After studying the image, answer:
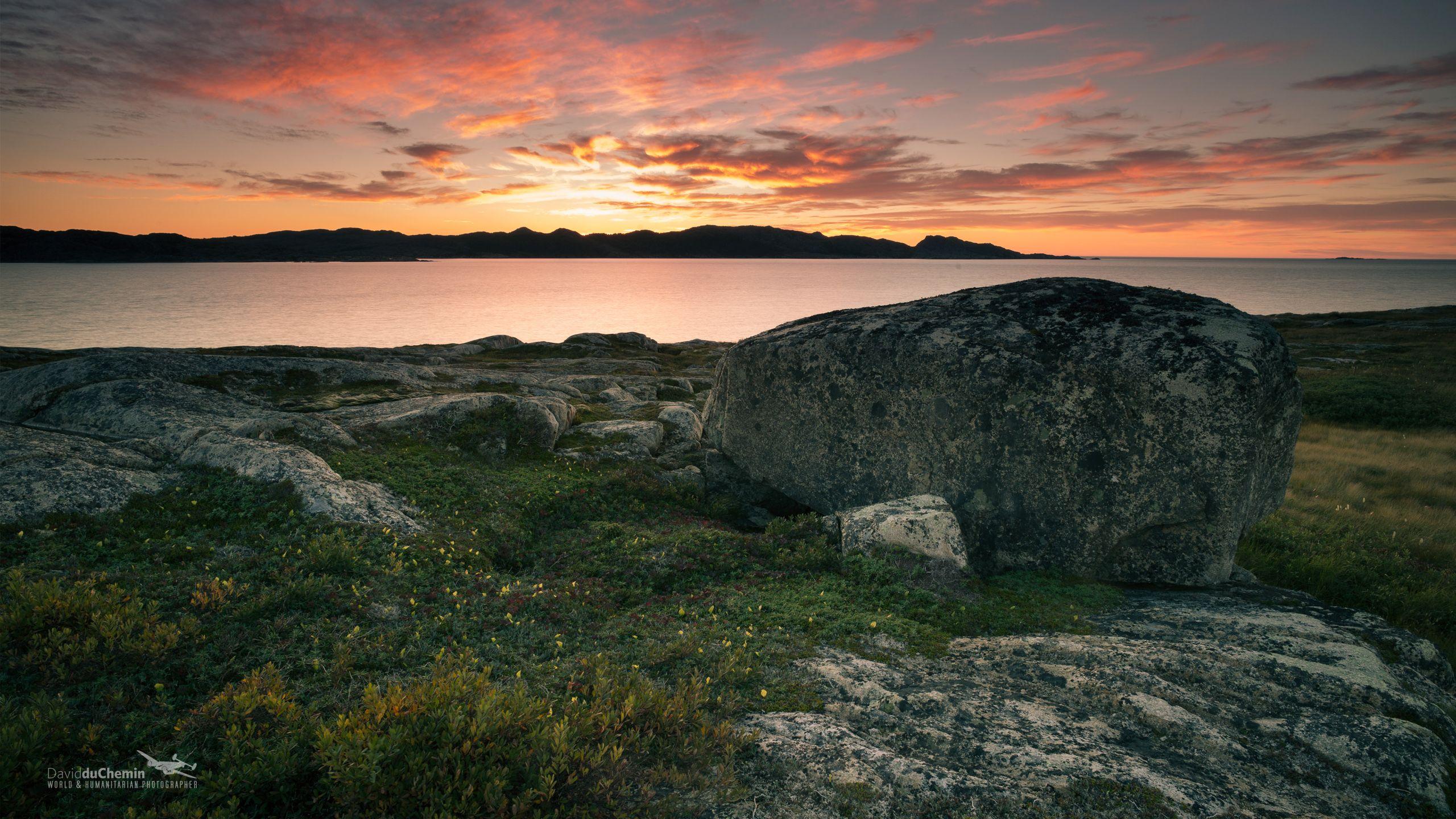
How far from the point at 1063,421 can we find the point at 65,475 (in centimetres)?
1736

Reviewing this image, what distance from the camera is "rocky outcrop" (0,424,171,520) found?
9.70m

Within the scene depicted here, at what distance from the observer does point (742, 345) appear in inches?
656

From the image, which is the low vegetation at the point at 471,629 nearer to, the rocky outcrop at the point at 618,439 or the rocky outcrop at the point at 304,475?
the rocky outcrop at the point at 304,475

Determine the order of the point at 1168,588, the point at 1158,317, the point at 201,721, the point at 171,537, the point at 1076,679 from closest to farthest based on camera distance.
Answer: the point at 201,721 → the point at 1076,679 → the point at 171,537 → the point at 1168,588 → the point at 1158,317

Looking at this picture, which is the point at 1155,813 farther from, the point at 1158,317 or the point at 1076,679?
the point at 1158,317

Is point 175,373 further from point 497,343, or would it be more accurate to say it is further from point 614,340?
point 614,340

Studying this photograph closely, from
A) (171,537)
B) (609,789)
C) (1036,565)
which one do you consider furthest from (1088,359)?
(171,537)

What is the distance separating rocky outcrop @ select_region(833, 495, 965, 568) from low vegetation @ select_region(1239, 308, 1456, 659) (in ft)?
26.3

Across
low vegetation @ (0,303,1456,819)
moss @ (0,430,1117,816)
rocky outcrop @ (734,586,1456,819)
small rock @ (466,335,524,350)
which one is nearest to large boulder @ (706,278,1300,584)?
low vegetation @ (0,303,1456,819)

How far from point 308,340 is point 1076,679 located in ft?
411

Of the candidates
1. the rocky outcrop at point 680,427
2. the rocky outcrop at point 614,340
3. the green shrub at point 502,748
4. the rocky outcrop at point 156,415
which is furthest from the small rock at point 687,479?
the rocky outcrop at point 614,340

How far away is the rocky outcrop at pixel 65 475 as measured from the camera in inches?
382

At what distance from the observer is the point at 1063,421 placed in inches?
467

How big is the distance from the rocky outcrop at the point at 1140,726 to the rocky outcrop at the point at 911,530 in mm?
2292
